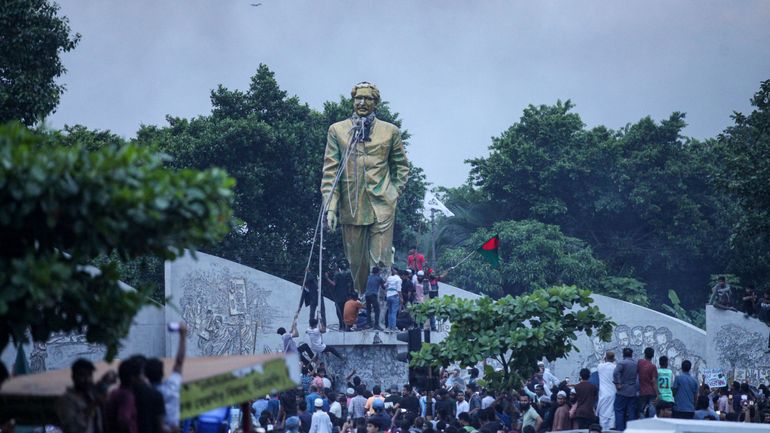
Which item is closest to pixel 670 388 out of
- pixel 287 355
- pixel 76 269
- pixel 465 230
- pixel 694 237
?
pixel 287 355

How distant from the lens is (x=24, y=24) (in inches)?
958

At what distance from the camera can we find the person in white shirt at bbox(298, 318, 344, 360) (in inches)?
927

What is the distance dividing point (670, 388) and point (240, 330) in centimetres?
1518

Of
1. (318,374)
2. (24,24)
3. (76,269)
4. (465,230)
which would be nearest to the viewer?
(76,269)

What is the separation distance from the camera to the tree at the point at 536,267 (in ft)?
134

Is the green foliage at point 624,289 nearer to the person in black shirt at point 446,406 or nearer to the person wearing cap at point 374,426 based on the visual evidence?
the person in black shirt at point 446,406

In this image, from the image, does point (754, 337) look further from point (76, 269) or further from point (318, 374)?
point (76, 269)

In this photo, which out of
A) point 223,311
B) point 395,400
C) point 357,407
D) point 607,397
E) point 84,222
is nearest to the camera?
point 84,222

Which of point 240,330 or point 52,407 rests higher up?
point 240,330

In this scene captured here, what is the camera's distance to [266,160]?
38812 millimetres

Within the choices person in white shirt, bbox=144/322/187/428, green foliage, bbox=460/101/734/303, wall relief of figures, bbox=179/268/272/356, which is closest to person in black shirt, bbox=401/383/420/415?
person in white shirt, bbox=144/322/187/428

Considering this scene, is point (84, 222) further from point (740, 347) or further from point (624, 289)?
point (624, 289)

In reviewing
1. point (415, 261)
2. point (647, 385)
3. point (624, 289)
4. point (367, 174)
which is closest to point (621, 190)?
point (624, 289)

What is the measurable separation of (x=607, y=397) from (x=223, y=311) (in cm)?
1513
